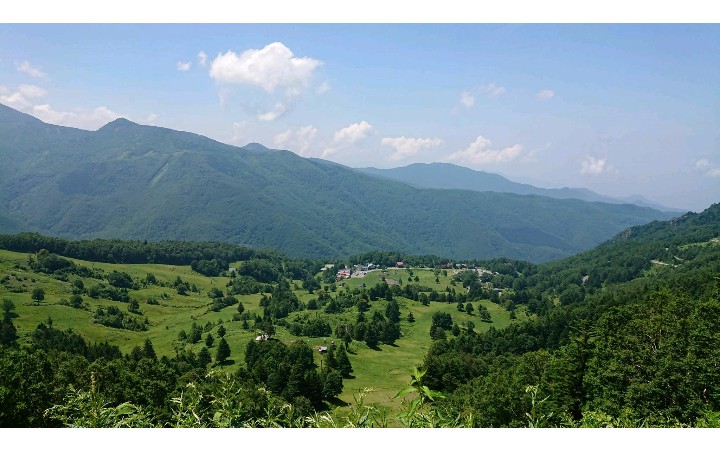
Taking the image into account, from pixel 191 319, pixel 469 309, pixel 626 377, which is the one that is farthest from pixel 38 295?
pixel 626 377

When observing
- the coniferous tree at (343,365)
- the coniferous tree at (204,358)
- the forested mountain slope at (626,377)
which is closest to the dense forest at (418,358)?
the forested mountain slope at (626,377)

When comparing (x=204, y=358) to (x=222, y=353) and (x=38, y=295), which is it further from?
(x=38, y=295)

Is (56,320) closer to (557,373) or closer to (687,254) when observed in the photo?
(557,373)

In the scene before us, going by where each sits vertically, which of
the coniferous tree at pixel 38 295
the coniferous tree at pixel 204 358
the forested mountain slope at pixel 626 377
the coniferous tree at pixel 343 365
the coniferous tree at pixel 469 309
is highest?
the forested mountain slope at pixel 626 377

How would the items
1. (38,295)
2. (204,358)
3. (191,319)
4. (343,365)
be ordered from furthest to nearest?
1. (191,319)
2. (38,295)
3. (204,358)
4. (343,365)

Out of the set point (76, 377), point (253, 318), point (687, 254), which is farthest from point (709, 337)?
point (687, 254)

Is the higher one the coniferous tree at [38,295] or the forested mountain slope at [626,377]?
the forested mountain slope at [626,377]

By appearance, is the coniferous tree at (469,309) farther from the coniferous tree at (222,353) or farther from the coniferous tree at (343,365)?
the coniferous tree at (222,353)

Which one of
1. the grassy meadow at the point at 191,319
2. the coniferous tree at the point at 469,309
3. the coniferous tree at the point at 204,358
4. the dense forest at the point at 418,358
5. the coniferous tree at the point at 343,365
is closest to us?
the dense forest at the point at 418,358
